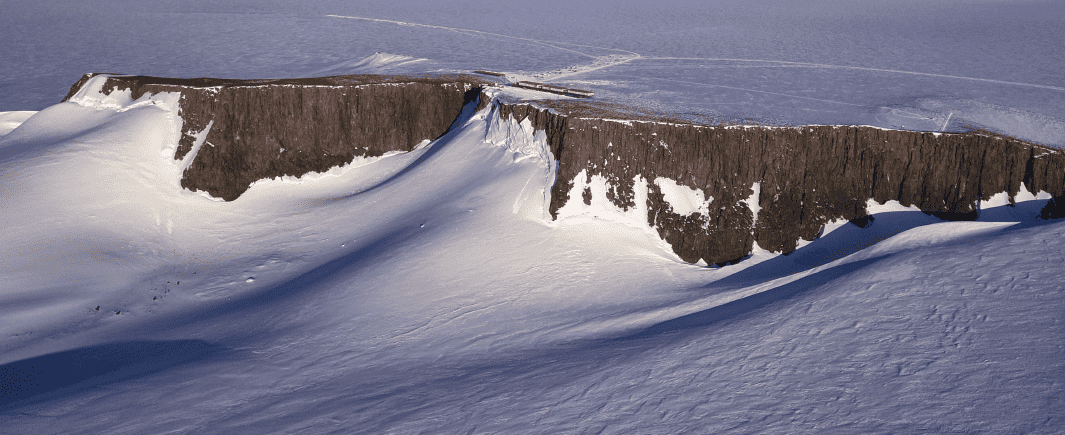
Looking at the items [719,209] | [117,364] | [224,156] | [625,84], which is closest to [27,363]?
[117,364]

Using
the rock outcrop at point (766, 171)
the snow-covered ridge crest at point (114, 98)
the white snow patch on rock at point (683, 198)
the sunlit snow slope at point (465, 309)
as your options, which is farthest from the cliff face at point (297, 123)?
the white snow patch on rock at point (683, 198)

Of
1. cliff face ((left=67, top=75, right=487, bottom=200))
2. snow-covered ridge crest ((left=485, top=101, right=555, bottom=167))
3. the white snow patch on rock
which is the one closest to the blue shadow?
cliff face ((left=67, top=75, right=487, bottom=200))

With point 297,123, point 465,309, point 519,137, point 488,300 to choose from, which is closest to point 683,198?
point 519,137

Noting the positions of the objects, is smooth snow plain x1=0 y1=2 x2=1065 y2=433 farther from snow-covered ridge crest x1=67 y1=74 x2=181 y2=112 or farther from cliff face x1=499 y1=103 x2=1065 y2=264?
cliff face x1=499 y1=103 x2=1065 y2=264

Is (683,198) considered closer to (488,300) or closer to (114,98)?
(488,300)

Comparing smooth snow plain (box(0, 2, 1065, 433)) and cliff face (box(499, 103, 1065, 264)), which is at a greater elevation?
cliff face (box(499, 103, 1065, 264))

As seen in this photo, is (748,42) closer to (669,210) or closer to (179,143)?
(669,210)
